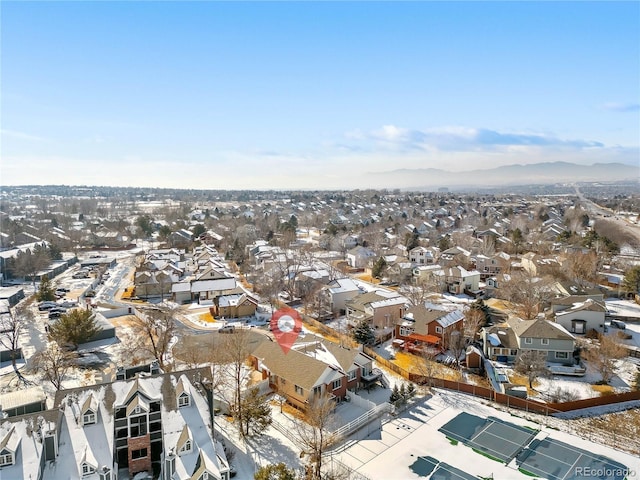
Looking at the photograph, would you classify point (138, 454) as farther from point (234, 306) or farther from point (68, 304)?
point (68, 304)

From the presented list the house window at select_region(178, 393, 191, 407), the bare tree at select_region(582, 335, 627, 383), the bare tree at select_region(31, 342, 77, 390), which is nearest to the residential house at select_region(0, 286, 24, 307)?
the bare tree at select_region(31, 342, 77, 390)

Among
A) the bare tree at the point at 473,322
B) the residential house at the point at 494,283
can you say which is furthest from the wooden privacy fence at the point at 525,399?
the residential house at the point at 494,283

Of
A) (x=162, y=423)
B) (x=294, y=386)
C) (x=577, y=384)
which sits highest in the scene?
(x=162, y=423)

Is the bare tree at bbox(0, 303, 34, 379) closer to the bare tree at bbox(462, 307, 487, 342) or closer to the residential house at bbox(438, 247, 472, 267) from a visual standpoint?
the bare tree at bbox(462, 307, 487, 342)

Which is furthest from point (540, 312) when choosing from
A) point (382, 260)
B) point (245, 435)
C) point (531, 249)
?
point (245, 435)

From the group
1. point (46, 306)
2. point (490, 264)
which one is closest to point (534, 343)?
point (490, 264)

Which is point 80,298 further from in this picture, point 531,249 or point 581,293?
point 531,249
